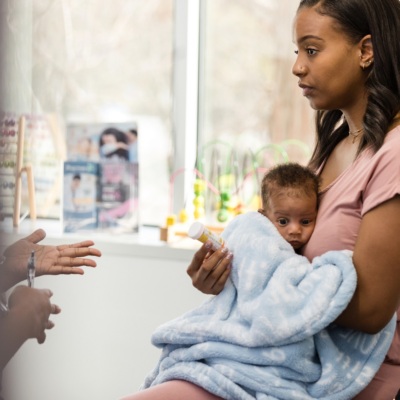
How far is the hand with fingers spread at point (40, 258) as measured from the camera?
1.48 ft

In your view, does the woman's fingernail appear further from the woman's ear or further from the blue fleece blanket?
the woman's ear

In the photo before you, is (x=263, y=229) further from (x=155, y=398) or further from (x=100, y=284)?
(x=100, y=284)

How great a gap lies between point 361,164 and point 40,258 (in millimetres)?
871

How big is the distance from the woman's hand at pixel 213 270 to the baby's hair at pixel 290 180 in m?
0.14

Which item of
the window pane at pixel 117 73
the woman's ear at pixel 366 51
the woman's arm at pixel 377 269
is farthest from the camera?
the window pane at pixel 117 73

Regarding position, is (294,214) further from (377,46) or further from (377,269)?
(377,46)

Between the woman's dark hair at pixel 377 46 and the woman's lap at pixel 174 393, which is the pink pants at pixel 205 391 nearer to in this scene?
the woman's lap at pixel 174 393

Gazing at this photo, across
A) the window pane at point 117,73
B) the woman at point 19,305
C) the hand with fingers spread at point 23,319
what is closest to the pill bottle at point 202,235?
the woman at point 19,305

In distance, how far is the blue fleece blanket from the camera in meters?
1.34

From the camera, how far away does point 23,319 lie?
449 mm

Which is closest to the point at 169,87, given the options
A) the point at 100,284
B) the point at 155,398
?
the point at 100,284

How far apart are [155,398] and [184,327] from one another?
0.15 metres

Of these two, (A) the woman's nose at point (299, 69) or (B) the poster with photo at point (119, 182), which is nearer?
(A) the woman's nose at point (299, 69)

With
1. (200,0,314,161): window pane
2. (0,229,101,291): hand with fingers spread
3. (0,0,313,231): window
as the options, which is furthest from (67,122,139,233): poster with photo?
(0,229,101,291): hand with fingers spread
